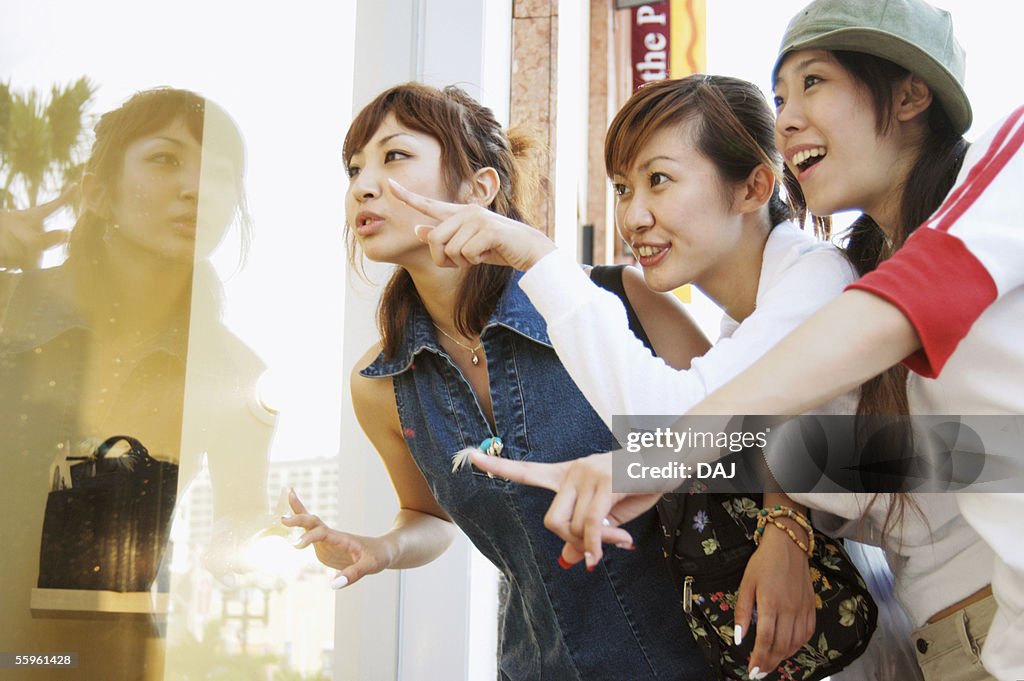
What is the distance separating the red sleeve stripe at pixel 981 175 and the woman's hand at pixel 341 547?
0.77 m

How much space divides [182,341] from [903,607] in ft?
3.17

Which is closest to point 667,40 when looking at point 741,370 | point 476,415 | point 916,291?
point 476,415

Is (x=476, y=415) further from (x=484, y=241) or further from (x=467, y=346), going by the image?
(x=484, y=241)

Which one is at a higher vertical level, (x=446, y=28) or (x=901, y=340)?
(x=446, y=28)

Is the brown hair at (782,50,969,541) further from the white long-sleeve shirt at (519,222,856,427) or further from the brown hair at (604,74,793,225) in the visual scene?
the brown hair at (604,74,793,225)

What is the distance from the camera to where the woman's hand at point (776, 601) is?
914mm

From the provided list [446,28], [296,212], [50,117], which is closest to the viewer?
[50,117]

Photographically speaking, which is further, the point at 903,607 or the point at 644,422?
the point at 903,607

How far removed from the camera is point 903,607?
973mm

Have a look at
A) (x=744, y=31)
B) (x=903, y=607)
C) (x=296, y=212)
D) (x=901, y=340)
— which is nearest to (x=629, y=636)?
(x=903, y=607)

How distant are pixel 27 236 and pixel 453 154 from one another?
0.56m

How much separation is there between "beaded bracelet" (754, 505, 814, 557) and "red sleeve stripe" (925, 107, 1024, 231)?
374mm

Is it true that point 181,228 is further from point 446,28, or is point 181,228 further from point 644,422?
point 446,28

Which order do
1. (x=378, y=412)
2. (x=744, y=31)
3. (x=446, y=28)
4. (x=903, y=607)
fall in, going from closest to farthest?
(x=903, y=607) → (x=378, y=412) → (x=446, y=28) → (x=744, y=31)
